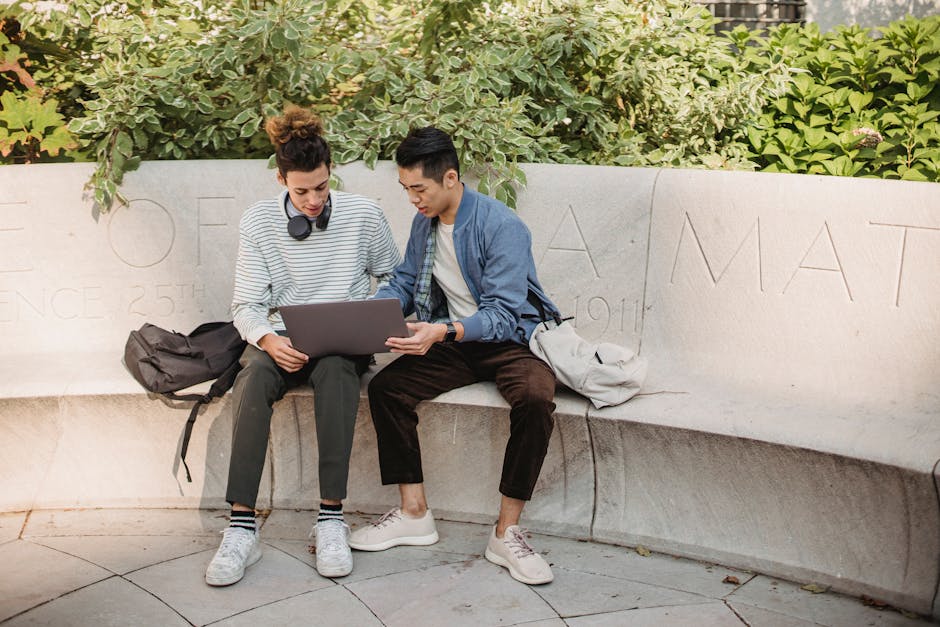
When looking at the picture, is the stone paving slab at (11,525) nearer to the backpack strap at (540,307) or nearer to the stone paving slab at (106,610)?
the stone paving slab at (106,610)

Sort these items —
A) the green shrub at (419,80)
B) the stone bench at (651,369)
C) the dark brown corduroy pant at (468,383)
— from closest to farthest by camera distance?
the stone bench at (651,369)
the dark brown corduroy pant at (468,383)
the green shrub at (419,80)

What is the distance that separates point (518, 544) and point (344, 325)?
0.96 meters

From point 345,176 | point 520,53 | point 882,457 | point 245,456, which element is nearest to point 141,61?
point 345,176

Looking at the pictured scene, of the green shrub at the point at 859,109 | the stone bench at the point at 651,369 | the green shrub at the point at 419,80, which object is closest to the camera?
the stone bench at the point at 651,369

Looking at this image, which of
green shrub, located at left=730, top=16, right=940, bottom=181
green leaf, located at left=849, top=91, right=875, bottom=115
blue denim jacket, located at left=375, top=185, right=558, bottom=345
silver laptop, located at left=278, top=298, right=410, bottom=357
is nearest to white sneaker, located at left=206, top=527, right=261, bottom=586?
silver laptop, located at left=278, top=298, right=410, bottom=357

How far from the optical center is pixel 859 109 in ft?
16.5

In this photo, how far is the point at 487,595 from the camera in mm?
3318

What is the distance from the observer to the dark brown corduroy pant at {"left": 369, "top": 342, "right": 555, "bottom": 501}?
11.5 feet

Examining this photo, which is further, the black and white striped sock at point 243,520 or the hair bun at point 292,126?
the hair bun at point 292,126

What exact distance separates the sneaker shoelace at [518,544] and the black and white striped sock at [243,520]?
88 cm

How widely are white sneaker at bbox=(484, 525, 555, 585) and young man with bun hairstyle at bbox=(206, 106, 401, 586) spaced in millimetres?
507

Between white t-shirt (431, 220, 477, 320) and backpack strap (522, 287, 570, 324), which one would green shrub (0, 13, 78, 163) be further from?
backpack strap (522, 287, 570, 324)

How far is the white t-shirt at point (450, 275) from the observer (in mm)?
3888

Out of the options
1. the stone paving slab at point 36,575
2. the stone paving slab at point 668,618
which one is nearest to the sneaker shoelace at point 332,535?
the stone paving slab at point 36,575
